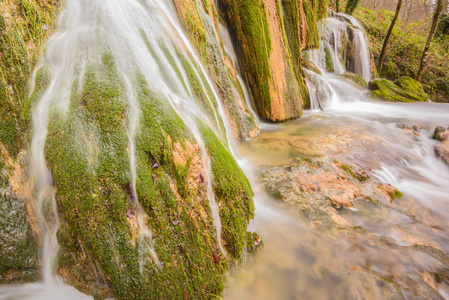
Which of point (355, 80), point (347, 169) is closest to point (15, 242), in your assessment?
point (347, 169)

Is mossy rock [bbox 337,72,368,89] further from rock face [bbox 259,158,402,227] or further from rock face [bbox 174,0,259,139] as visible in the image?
rock face [bbox 259,158,402,227]

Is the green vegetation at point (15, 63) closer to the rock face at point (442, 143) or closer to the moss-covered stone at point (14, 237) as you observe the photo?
the moss-covered stone at point (14, 237)

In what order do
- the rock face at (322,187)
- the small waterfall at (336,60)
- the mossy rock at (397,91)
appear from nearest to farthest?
1. the rock face at (322,187)
2. the small waterfall at (336,60)
3. the mossy rock at (397,91)

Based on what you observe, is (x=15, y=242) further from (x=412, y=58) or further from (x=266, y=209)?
(x=412, y=58)

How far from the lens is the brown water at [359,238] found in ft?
7.22

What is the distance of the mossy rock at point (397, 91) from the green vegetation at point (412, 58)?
5601mm

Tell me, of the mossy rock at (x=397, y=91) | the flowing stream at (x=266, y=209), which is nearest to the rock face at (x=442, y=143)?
the flowing stream at (x=266, y=209)

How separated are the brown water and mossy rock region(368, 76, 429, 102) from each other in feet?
20.1

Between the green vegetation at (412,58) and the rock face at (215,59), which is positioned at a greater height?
the rock face at (215,59)

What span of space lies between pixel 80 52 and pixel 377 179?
15.7 ft

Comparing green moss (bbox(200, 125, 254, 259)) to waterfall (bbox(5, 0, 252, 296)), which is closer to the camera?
waterfall (bbox(5, 0, 252, 296))

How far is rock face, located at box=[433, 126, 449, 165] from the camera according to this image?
535cm

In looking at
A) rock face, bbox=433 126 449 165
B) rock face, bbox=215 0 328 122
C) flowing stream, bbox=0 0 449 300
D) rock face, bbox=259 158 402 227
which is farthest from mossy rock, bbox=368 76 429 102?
rock face, bbox=259 158 402 227

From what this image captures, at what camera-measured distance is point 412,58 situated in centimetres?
1742
